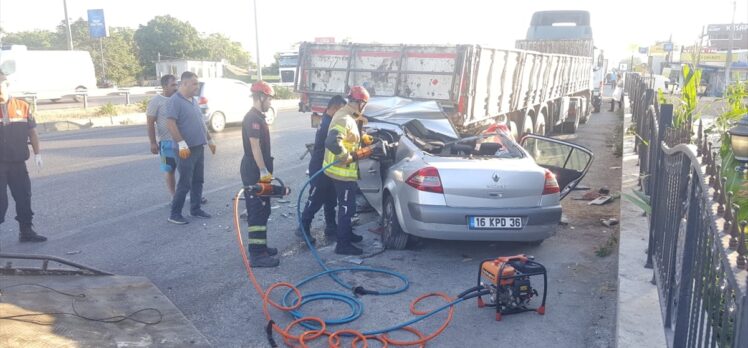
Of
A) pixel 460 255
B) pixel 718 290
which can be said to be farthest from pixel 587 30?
pixel 718 290

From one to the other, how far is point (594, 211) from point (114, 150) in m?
9.91

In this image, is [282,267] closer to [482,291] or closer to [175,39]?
[482,291]

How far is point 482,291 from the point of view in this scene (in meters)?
4.57

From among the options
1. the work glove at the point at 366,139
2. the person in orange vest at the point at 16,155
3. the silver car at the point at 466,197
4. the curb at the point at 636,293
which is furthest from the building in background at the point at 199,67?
the curb at the point at 636,293

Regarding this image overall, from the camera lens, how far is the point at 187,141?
7281 millimetres

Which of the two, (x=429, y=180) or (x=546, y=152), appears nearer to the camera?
(x=429, y=180)

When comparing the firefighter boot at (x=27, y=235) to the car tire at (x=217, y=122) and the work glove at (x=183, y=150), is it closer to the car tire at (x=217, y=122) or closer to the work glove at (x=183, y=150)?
the work glove at (x=183, y=150)

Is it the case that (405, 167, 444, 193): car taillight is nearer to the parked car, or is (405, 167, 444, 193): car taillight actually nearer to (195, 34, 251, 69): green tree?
the parked car

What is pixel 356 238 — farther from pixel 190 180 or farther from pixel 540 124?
pixel 540 124

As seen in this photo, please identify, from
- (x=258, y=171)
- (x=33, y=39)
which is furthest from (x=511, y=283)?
(x=33, y=39)

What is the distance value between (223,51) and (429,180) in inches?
3094

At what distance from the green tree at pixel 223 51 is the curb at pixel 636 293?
201 feet

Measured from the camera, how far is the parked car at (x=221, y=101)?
16.2 meters

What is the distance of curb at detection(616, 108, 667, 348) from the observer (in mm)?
3674
